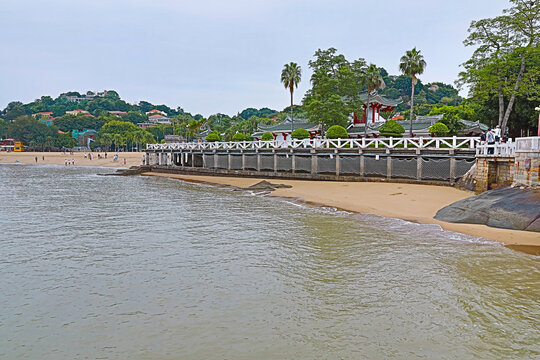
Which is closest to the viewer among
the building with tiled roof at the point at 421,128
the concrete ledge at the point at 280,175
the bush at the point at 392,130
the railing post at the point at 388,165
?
the concrete ledge at the point at 280,175

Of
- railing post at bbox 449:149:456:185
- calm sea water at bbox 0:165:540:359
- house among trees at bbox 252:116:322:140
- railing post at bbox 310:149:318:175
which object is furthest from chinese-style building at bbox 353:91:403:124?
calm sea water at bbox 0:165:540:359

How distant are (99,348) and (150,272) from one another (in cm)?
378

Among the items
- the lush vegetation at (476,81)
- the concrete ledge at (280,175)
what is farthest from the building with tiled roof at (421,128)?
the concrete ledge at (280,175)

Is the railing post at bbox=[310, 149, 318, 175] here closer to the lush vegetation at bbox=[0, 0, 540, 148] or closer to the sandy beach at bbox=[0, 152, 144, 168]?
the lush vegetation at bbox=[0, 0, 540, 148]

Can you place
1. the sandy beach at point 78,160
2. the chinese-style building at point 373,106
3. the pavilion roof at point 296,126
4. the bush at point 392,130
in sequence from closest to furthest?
1. the bush at point 392,130
2. the chinese-style building at point 373,106
3. the pavilion roof at point 296,126
4. the sandy beach at point 78,160

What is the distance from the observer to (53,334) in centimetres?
677

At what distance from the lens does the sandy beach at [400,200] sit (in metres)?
12.7

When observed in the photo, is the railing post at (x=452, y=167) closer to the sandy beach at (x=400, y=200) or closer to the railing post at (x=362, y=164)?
the sandy beach at (x=400, y=200)

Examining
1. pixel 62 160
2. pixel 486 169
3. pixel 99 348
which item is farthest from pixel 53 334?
pixel 62 160

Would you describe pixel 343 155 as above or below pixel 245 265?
above

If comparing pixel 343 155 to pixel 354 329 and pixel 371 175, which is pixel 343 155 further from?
pixel 354 329

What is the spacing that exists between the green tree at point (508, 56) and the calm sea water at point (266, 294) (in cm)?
2158

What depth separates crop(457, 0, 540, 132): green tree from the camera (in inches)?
1144

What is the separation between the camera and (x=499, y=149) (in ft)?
66.4
